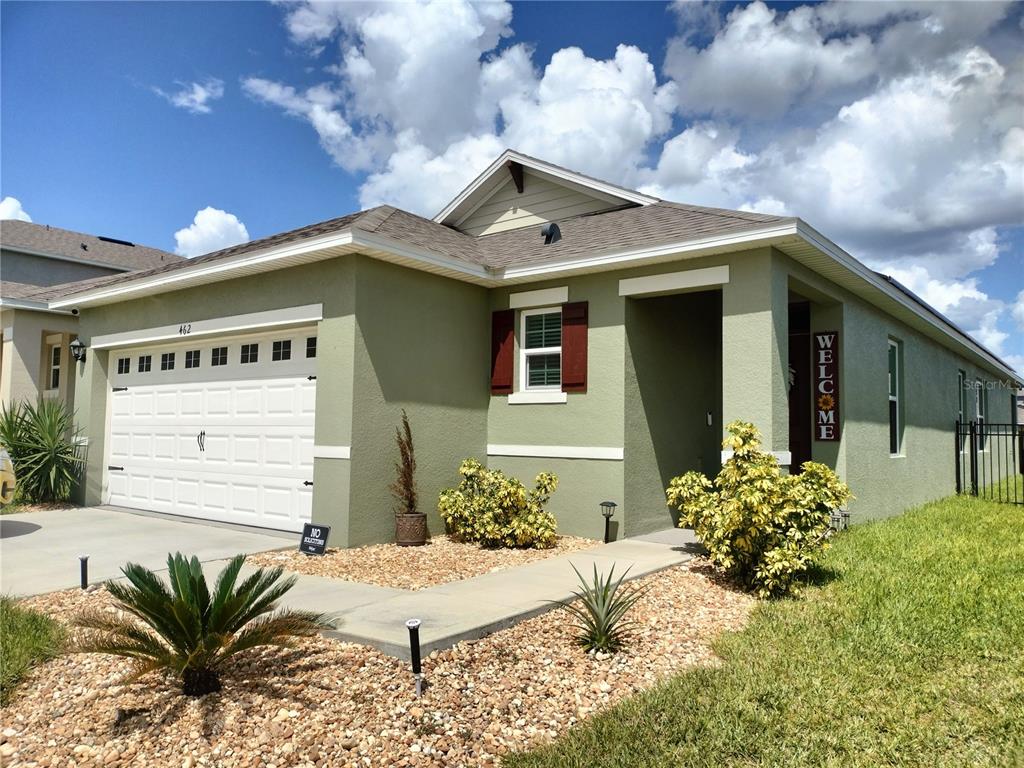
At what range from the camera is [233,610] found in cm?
417

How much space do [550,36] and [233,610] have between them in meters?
10.0

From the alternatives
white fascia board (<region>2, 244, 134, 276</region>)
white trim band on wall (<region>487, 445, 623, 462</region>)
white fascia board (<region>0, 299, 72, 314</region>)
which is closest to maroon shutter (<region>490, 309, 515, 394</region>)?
white trim band on wall (<region>487, 445, 623, 462</region>)

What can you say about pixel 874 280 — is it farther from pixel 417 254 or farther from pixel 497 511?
pixel 417 254

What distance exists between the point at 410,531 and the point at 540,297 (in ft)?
12.4

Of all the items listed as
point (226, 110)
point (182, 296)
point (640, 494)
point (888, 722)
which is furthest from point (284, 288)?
point (888, 722)

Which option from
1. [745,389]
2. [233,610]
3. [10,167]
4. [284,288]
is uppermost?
[10,167]

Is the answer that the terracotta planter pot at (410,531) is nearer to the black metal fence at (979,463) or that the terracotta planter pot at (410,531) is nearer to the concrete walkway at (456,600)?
the concrete walkway at (456,600)

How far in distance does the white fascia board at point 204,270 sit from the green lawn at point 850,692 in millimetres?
6167

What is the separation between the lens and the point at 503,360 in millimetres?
10375

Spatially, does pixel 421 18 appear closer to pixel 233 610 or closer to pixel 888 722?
pixel 233 610

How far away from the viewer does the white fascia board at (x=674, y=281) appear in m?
8.60

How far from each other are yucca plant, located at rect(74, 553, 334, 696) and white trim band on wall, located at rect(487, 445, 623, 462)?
221 inches

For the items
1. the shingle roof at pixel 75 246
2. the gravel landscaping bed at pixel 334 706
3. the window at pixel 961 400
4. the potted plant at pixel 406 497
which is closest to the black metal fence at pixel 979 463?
the window at pixel 961 400

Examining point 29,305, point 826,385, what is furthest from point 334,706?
point 29,305
